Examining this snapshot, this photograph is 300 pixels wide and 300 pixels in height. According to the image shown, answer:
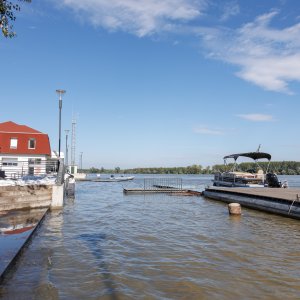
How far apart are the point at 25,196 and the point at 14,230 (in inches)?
247

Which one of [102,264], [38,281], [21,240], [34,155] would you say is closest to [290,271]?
[102,264]

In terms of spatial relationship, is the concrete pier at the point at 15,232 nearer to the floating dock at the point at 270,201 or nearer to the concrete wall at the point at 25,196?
the concrete wall at the point at 25,196

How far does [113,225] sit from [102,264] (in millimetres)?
7190

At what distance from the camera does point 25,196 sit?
63.0 ft

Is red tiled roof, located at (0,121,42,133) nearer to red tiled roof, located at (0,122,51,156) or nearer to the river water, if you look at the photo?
red tiled roof, located at (0,122,51,156)

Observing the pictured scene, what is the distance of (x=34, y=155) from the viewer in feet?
141

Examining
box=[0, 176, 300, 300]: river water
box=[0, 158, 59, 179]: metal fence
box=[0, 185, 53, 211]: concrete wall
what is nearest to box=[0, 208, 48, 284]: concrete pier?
box=[0, 176, 300, 300]: river water

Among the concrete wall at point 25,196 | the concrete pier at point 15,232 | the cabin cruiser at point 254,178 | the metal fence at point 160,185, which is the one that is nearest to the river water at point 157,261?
the concrete pier at point 15,232

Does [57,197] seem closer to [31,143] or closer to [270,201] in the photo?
[270,201]

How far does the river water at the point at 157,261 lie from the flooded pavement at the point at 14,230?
1.15ft

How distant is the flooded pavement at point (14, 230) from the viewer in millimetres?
9550

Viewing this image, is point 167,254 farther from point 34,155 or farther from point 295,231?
point 34,155

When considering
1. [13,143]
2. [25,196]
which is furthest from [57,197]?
[13,143]

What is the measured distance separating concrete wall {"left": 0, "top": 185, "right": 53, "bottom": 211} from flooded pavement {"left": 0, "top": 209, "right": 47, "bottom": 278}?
23.0 inches
